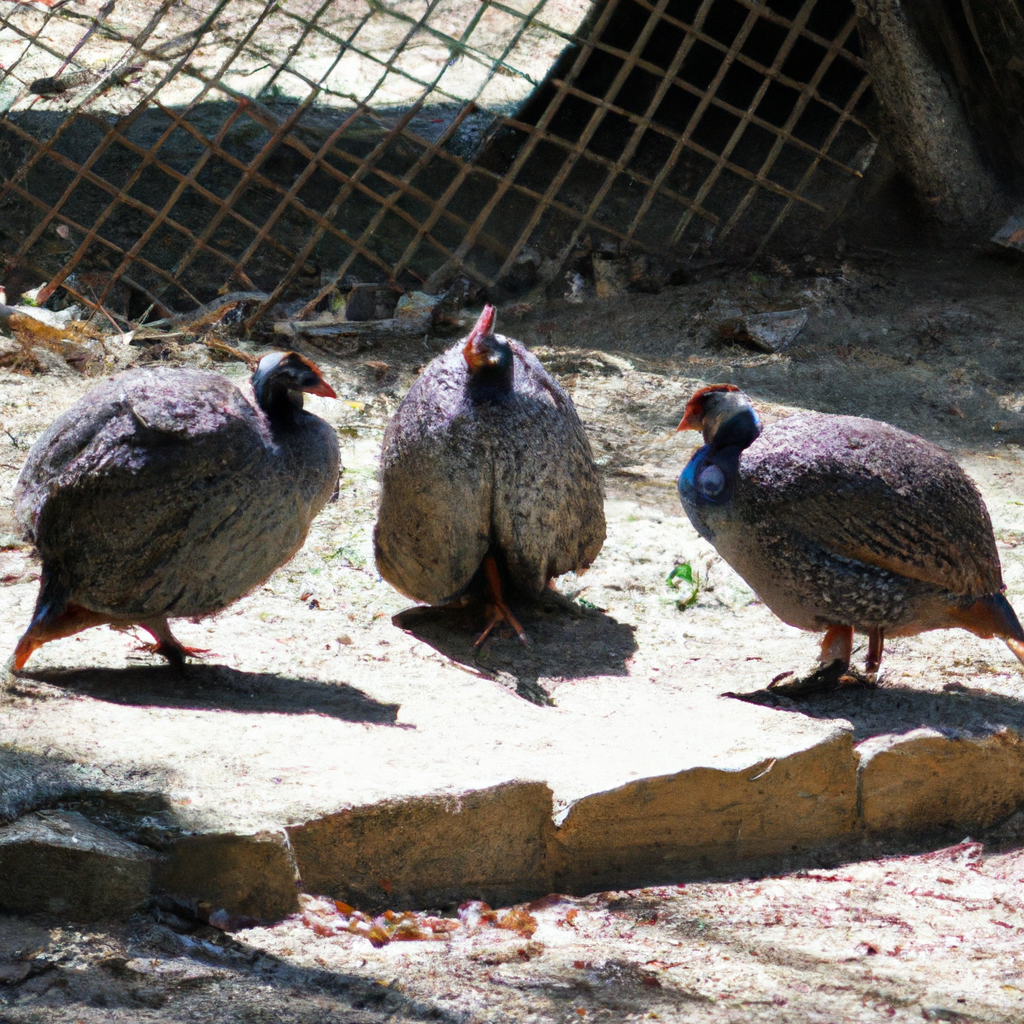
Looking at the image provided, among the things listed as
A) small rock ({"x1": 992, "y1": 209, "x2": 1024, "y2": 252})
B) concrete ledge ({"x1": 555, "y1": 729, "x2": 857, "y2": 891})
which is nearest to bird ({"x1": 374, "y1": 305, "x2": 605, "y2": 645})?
concrete ledge ({"x1": 555, "y1": 729, "x2": 857, "y2": 891})

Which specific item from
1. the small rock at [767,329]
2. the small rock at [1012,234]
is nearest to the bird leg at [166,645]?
the small rock at [767,329]

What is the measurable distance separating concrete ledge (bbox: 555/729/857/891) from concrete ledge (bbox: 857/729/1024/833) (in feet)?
0.29

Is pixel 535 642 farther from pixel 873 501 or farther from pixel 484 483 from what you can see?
pixel 873 501

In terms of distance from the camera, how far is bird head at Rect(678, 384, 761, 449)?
12.4 feet

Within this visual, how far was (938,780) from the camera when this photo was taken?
3.51m

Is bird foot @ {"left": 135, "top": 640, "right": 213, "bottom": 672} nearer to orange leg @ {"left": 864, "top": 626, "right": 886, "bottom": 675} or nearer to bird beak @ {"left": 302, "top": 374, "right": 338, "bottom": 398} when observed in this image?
bird beak @ {"left": 302, "top": 374, "right": 338, "bottom": 398}

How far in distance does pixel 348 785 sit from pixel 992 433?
4995 millimetres

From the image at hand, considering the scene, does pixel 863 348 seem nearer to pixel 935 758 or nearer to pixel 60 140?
pixel 935 758

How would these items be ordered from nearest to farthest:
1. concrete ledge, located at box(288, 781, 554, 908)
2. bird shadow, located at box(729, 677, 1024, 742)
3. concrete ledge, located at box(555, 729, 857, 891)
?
concrete ledge, located at box(288, 781, 554, 908) → concrete ledge, located at box(555, 729, 857, 891) → bird shadow, located at box(729, 677, 1024, 742)

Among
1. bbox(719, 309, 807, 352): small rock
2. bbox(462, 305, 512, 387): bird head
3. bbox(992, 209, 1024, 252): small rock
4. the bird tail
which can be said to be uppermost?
bbox(992, 209, 1024, 252): small rock

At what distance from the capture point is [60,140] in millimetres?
8578

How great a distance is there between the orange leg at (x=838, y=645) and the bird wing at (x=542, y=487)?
1.04 metres

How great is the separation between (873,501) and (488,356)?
4.89 feet

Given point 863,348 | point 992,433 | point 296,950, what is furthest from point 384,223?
point 296,950
